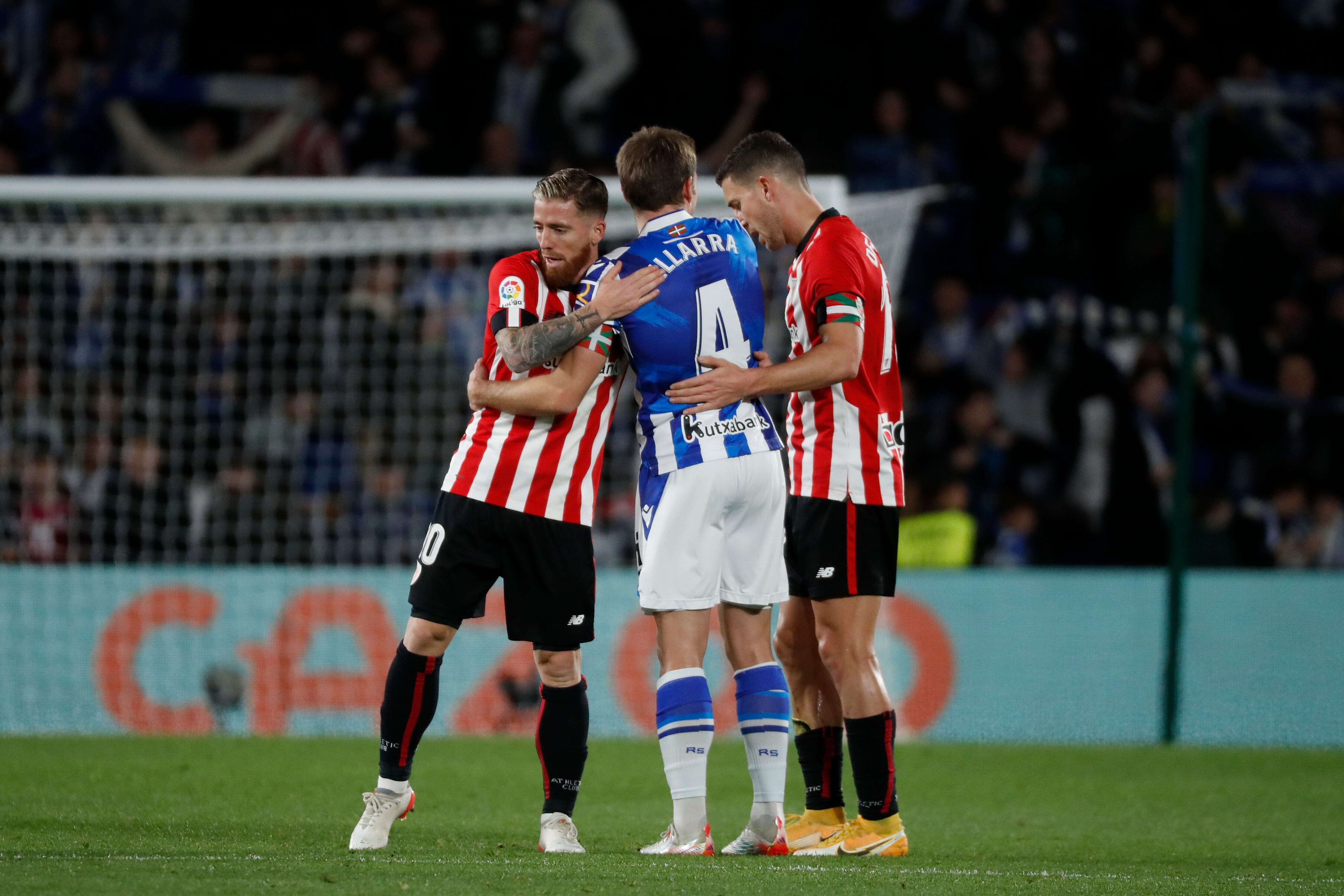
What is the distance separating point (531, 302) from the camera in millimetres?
4742

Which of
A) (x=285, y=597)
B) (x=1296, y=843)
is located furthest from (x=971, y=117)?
(x=1296, y=843)

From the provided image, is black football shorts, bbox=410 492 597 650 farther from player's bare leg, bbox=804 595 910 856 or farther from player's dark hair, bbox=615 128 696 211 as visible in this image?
player's dark hair, bbox=615 128 696 211

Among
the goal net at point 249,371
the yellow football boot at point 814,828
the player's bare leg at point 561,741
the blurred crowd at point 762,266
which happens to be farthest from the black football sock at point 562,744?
the blurred crowd at point 762,266

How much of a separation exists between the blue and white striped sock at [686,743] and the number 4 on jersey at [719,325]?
3.03ft

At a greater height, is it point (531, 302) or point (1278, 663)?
point (531, 302)

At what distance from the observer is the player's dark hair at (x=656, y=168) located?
15.4 feet

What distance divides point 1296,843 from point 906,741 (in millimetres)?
3629

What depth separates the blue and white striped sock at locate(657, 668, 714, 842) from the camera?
179 inches

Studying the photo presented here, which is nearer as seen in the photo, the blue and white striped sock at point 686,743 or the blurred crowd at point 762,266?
the blue and white striped sock at point 686,743

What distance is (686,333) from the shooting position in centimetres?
466

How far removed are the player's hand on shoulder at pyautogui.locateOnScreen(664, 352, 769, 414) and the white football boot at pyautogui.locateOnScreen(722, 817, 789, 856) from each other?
48.1 inches

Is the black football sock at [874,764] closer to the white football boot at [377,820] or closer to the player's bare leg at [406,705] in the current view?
the player's bare leg at [406,705]

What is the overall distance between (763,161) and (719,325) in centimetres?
61

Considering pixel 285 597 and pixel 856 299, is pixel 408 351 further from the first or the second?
pixel 856 299
